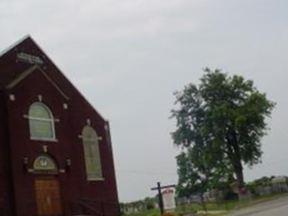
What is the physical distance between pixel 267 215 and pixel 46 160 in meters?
13.5

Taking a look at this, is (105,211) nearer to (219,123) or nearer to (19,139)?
(19,139)

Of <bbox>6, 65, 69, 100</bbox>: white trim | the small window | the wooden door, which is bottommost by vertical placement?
the wooden door

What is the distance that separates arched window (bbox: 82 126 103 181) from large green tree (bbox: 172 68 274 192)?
2447cm

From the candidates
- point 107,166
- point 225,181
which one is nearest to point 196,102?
point 225,181

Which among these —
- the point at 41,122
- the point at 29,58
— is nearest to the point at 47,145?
the point at 41,122

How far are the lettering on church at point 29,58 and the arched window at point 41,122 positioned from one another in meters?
2.93

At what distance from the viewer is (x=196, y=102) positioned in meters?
72.0

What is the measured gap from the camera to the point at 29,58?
42.5 meters

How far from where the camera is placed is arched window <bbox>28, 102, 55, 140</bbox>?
40.2 meters

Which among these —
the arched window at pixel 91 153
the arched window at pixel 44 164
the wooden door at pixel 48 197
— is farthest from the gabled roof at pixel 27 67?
the wooden door at pixel 48 197

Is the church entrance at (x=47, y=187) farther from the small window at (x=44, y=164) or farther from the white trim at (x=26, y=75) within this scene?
the white trim at (x=26, y=75)

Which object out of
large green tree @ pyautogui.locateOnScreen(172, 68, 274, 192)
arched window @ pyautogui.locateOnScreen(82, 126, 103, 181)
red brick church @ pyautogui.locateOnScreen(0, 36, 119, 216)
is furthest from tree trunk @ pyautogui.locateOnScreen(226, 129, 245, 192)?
arched window @ pyautogui.locateOnScreen(82, 126, 103, 181)

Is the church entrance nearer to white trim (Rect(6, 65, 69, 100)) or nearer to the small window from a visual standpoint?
the small window

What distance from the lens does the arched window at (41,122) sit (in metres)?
40.2
